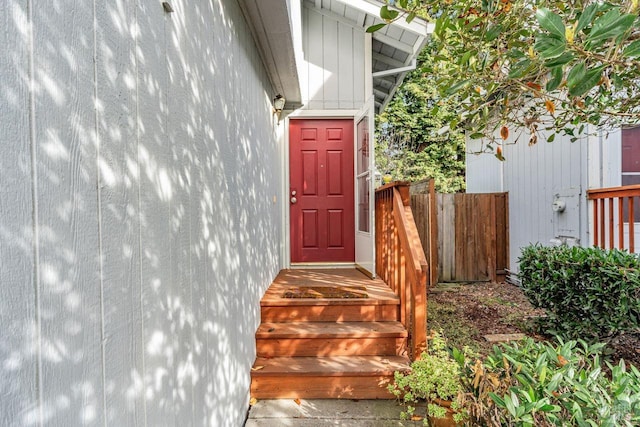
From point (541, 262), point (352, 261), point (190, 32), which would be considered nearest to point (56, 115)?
point (190, 32)

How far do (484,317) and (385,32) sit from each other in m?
3.65

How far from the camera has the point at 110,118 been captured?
0.90 meters

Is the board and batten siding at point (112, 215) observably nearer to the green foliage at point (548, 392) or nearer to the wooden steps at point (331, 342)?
the wooden steps at point (331, 342)

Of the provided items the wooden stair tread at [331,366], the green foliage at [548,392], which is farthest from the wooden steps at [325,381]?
the green foliage at [548,392]

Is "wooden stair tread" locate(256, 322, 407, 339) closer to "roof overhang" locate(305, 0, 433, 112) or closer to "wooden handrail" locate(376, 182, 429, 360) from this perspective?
"wooden handrail" locate(376, 182, 429, 360)

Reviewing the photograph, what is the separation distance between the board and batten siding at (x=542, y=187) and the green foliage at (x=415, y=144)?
634cm

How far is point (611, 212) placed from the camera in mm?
3615

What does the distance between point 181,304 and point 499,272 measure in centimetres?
575

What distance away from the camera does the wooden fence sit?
591 centimetres

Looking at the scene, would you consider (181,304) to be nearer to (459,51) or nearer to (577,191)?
(459,51)

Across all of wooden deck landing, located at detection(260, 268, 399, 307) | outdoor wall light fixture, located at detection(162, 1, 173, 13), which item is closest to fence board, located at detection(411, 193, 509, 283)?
wooden deck landing, located at detection(260, 268, 399, 307)

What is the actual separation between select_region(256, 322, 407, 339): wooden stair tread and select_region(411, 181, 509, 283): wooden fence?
332cm

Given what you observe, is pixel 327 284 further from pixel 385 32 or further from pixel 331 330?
pixel 385 32

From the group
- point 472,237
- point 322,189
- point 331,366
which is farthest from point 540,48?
point 472,237
